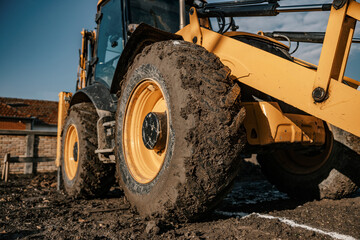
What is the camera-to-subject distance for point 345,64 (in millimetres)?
1942

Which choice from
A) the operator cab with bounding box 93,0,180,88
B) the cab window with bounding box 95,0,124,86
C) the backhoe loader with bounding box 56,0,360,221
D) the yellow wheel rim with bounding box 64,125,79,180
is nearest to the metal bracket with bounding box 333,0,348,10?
the backhoe loader with bounding box 56,0,360,221

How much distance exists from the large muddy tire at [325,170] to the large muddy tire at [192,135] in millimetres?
1754

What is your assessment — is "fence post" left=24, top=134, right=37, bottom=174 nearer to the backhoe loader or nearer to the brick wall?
the brick wall

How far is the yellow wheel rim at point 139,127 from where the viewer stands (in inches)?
108

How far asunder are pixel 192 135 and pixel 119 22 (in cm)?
250

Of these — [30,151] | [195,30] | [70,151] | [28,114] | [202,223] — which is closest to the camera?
[202,223]

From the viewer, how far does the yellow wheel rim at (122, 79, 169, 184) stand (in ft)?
8.96

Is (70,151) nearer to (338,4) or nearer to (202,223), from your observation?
(202,223)

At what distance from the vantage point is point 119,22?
3850mm

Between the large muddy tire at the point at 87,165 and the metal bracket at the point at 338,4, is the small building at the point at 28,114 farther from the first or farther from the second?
the metal bracket at the point at 338,4

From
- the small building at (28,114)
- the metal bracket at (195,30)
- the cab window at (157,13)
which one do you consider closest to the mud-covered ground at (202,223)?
the metal bracket at (195,30)

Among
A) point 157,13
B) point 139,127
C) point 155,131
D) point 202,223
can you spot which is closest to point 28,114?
point 157,13

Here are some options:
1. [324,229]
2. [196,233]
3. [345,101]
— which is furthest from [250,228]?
[345,101]

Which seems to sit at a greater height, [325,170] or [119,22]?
[119,22]
